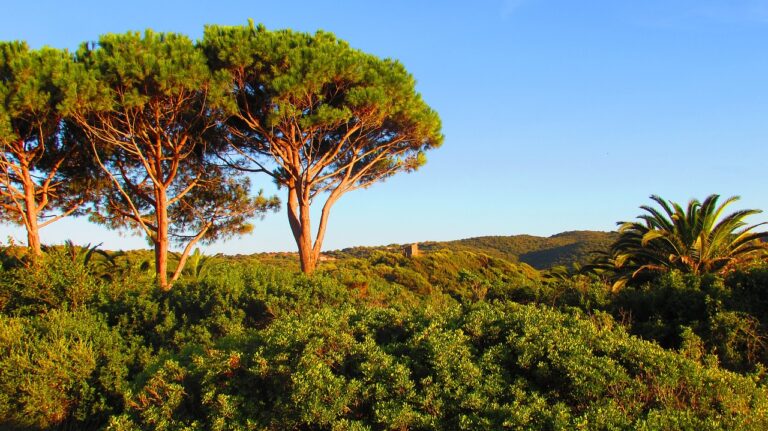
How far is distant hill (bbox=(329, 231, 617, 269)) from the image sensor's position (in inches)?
1565

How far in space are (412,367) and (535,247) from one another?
4776cm

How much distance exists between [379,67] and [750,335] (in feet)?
34.0

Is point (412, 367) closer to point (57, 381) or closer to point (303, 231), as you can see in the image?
point (57, 381)

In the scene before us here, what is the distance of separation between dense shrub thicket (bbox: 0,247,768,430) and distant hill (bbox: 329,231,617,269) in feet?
98.9

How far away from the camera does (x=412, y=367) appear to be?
14.5ft

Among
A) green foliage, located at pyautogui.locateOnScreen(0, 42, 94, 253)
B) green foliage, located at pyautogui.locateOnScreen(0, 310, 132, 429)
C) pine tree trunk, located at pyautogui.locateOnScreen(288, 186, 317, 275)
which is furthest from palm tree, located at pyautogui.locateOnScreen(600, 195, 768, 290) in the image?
green foliage, located at pyautogui.locateOnScreen(0, 42, 94, 253)

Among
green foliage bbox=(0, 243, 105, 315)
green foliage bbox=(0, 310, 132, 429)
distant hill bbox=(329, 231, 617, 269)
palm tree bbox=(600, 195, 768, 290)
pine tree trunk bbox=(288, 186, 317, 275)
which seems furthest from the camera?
distant hill bbox=(329, 231, 617, 269)

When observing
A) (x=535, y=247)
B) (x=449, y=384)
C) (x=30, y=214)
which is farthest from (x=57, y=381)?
(x=535, y=247)

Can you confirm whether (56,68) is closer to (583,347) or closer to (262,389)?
(262,389)

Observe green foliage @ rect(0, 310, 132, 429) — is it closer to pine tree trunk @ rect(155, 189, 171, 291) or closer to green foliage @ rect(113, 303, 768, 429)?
green foliage @ rect(113, 303, 768, 429)

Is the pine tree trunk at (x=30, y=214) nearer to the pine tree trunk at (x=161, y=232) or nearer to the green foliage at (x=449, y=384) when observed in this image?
the pine tree trunk at (x=161, y=232)

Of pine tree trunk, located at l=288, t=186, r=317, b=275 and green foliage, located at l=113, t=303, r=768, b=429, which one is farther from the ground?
pine tree trunk, located at l=288, t=186, r=317, b=275

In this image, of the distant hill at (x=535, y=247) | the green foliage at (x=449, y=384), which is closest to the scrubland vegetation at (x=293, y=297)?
the green foliage at (x=449, y=384)

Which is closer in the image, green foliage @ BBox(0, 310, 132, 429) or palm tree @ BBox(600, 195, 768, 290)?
green foliage @ BBox(0, 310, 132, 429)
